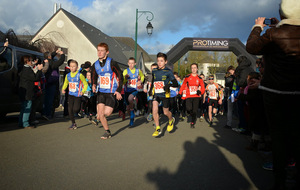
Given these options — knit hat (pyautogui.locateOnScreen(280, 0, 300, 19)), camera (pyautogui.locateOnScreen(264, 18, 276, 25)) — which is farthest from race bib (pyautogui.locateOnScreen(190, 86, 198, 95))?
knit hat (pyautogui.locateOnScreen(280, 0, 300, 19))

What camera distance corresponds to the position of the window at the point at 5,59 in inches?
294

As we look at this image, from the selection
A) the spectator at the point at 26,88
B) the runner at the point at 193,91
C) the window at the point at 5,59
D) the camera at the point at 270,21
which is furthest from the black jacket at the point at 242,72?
the window at the point at 5,59

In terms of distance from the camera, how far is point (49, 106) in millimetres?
9625

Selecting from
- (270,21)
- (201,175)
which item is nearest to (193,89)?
(201,175)

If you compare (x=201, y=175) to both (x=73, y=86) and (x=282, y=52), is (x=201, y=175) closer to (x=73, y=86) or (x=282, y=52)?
(x=282, y=52)

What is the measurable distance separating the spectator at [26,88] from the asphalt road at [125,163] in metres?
0.85

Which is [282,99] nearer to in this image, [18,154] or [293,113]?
[293,113]

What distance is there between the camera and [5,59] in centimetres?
761

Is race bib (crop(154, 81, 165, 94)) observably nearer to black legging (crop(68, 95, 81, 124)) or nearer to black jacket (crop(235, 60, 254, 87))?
black jacket (crop(235, 60, 254, 87))

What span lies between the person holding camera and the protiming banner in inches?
744

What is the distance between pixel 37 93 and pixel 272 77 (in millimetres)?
6864

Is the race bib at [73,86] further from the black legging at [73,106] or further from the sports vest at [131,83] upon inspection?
the sports vest at [131,83]

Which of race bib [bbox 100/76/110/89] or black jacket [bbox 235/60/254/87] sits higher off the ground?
black jacket [bbox 235/60/254/87]

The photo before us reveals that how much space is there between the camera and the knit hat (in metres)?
2.91
